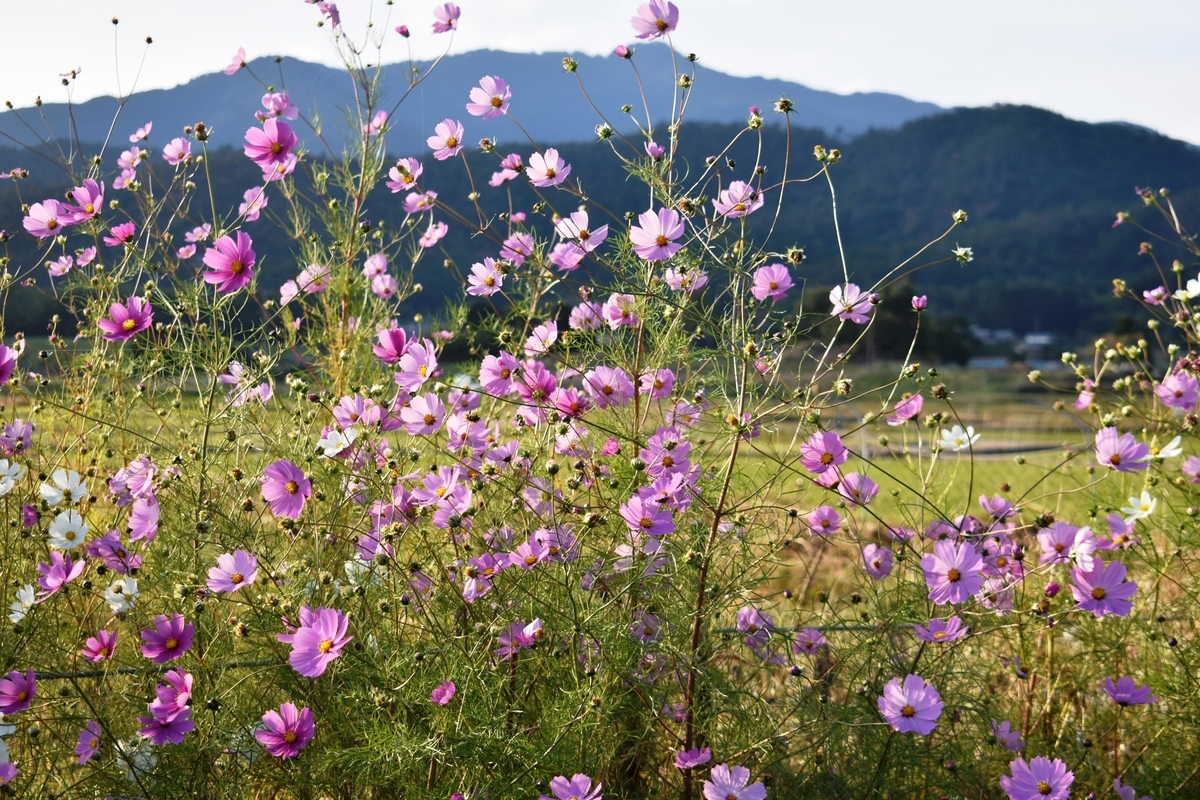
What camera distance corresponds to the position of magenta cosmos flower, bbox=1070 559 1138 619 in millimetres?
1381

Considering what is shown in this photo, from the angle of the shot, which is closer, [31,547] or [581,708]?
[581,708]

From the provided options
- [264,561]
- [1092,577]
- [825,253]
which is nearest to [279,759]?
[264,561]

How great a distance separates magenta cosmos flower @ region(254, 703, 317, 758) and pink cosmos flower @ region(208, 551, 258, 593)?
0.18 m

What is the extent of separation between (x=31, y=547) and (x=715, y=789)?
4.95 ft

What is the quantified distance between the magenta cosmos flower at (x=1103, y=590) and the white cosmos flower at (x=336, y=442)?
3.65ft

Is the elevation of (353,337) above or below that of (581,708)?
above

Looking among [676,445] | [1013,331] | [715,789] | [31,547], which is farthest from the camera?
[1013,331]

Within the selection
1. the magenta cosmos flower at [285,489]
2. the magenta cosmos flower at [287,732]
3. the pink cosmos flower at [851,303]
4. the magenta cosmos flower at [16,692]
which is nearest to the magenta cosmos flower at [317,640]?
the magenta cosmos flower at [287,732]

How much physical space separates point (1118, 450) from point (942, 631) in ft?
1.32

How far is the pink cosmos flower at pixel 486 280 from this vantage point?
5.53 feet

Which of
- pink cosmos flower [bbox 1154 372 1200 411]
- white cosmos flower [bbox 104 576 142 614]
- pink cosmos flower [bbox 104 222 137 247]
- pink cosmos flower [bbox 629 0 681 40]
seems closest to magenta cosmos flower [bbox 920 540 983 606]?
pink cosmos flower [bbox 629 0 681 40]

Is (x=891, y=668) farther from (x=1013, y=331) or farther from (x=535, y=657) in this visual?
(x=1013, y=331)

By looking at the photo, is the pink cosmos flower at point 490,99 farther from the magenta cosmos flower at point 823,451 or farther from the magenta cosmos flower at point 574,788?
the magenta cosmos flower at point 574,788

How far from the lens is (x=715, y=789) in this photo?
1325mm
